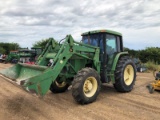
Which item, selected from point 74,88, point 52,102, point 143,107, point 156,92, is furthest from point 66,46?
point 156,92

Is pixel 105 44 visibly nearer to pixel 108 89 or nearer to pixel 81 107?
pixel 108 89

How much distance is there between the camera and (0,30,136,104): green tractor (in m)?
5.67

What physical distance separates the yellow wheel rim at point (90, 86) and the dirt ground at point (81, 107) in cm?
32

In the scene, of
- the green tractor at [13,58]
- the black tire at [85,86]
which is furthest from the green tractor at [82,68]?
the green tractor at [13,58]

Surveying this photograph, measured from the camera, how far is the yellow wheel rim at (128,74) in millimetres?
7766

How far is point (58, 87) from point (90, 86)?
167cm

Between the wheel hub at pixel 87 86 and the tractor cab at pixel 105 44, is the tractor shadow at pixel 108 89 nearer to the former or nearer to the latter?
the tractor cab at pixel 105 44

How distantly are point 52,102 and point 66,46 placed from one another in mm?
1738

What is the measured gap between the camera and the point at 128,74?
7969mm

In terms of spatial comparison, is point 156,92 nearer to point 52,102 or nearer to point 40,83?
point 52,102

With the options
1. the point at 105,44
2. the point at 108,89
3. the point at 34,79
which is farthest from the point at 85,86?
the point at 108,89

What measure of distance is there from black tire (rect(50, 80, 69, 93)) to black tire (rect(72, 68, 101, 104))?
1590 millimetres

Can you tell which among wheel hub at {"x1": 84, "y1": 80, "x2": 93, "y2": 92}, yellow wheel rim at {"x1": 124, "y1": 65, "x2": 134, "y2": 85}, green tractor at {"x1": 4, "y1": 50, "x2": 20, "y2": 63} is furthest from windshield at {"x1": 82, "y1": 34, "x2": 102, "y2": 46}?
green tractor at {"x1": 4, "y1": 50, "x2": 20, "y2": 63}

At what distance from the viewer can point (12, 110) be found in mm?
5559
